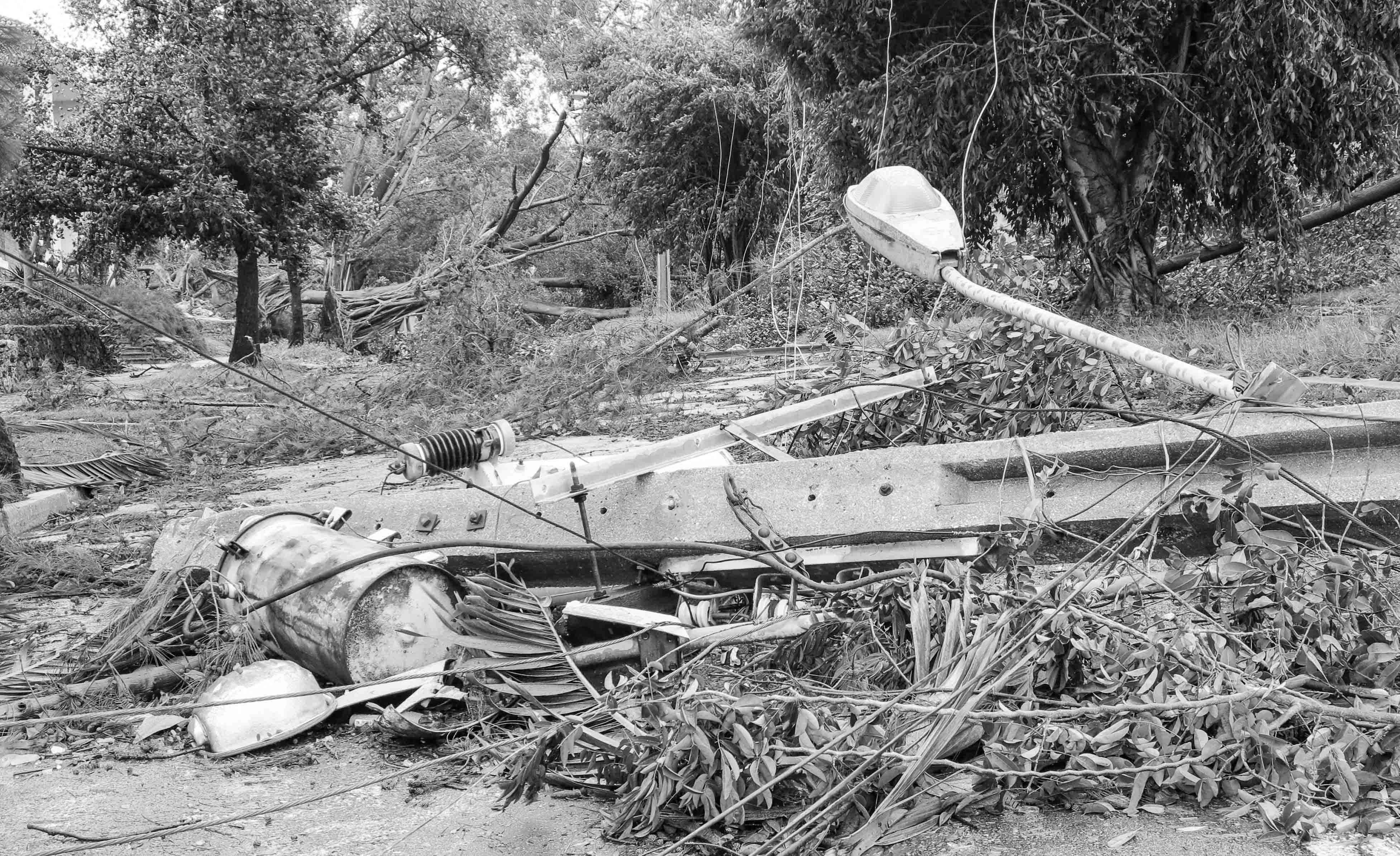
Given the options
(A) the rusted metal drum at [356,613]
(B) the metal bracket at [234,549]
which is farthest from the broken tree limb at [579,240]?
(A) the rusted metal drum at [356,613]

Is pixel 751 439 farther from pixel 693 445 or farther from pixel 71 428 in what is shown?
pixel 71 428

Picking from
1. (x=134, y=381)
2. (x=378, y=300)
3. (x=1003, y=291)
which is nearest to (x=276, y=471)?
(x=1003, y=291)

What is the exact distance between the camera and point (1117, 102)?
30.5 ft

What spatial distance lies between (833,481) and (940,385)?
125cm

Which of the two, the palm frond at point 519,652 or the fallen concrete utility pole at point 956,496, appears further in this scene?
the fallen concrete utility pole at point 956,496

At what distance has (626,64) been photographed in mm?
21062

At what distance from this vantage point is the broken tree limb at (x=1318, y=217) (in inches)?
398

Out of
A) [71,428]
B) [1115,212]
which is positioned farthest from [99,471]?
[1115,212]

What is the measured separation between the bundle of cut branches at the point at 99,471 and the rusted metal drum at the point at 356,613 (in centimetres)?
522

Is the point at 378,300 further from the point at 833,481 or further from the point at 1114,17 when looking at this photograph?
the point at 833,481

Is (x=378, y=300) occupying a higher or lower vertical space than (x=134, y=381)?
higher

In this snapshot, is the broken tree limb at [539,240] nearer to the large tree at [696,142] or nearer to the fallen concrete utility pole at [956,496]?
the large tree at [696,142]

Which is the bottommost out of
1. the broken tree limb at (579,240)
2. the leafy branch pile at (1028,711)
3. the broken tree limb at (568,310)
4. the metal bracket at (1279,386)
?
the leafy branch pile at (1028,711)

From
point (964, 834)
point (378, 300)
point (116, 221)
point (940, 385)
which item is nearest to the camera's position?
point (964, 834)
